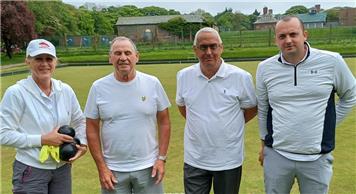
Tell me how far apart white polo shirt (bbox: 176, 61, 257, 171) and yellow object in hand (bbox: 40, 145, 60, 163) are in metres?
1.07

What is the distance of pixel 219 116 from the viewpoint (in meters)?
3.54

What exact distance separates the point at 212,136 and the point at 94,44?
45.2 meters

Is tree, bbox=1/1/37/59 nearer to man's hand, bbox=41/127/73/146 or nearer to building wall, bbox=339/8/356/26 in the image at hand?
man's hand, bbox=41/127/73/146

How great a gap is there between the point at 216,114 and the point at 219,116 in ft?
0.09

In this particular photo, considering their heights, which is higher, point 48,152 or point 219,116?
point 219,116

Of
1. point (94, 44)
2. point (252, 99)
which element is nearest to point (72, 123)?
point (252, 99)

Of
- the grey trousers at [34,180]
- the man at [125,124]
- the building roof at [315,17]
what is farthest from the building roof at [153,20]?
the grey trousers at [34,180]

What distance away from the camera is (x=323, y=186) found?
345 cm

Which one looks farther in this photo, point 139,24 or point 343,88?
point 139,24

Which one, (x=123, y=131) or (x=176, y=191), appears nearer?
(x=123, y=131)

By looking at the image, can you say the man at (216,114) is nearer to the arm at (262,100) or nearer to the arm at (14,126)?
the arm at (262,100)

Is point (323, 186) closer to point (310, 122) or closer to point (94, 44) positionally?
point (310, 122)

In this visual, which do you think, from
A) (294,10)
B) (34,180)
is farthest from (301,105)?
(294,10)

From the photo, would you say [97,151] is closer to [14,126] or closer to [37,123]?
[37,123]
